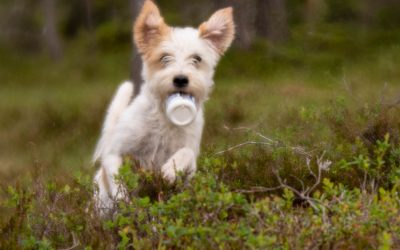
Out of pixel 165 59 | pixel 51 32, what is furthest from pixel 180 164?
pixel 51 32

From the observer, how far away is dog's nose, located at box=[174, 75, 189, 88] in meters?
5.71

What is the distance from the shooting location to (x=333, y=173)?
20.2 ft

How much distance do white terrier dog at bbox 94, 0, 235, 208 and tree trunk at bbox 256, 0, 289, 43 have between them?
24.2 feet

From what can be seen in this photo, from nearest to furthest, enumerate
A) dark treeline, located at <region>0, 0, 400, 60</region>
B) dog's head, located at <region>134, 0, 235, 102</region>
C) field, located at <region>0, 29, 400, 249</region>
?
field, located at <region>0, 29, 400, 249</region> < dog's head, located at <region>134, 0, 235, 102</region> < dark treeline, located at <region>0, 0, 400, 60</region>

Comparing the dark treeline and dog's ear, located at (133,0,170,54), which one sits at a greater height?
the dark treeline

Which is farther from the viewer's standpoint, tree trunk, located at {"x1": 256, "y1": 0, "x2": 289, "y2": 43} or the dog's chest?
tree trunk, located at {"x1": 256, "y1": 0, "x2": 289, "y2": 43}

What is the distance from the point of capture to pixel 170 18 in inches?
507

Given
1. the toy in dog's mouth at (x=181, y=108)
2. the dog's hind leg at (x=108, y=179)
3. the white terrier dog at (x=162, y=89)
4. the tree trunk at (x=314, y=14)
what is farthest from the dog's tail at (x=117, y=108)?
the tree trunk at (x=314, y=14)

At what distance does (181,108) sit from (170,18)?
7.27 m

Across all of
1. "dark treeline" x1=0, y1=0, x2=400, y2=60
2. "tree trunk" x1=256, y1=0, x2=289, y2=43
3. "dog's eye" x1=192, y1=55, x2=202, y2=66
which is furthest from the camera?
"tree trunk" x1=256, y1=0, x2=289, y2=43

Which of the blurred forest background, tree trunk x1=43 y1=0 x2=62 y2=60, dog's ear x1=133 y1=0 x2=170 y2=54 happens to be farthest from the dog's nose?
tree trunk x1=43 y1=0 x2=62 y2=60

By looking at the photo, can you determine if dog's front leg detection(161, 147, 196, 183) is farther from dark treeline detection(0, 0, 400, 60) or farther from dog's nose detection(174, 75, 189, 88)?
dark treeline detection(0, 0, 400, 60)

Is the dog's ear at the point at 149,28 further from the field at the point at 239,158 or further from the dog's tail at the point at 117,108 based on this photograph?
the field at the point at 239,158

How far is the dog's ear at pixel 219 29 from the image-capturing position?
6.14m
